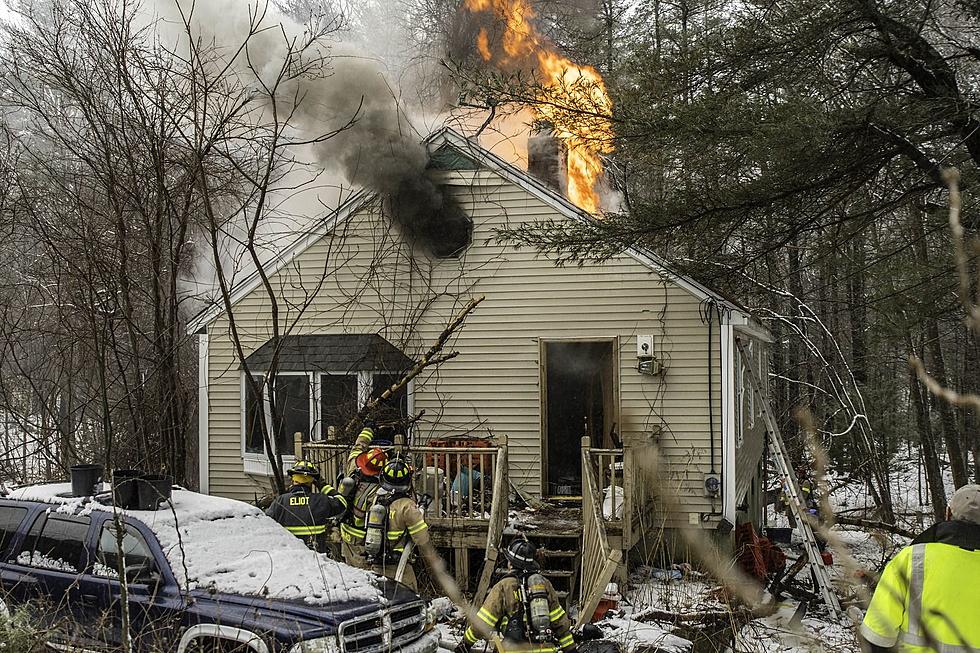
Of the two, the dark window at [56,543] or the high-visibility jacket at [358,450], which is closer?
the dark window at [56,543]

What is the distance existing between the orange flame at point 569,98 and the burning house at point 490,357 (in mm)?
1419

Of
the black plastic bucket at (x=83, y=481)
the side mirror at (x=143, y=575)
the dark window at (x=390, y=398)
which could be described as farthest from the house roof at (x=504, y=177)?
the side mirror at (x=143, y=575)

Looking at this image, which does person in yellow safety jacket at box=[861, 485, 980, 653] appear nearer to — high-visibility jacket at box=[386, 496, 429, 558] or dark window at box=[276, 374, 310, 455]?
high-visibility jacket at box=[386, 496, 429, 558]

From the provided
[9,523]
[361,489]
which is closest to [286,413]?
[361,489]

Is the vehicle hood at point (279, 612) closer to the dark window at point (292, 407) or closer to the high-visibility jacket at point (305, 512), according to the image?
the high-visibility jacket at point (305, 512)

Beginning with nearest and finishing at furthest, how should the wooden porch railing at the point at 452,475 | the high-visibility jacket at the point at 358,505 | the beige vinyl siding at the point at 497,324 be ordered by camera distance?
the high-visibility jacket at the point at 358,505, the wooden porch railing at the point at 452,475, the beige vinyl siding at the point at 497,324

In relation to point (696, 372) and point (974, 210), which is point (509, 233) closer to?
point (696, 372)

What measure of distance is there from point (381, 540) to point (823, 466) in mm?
7235

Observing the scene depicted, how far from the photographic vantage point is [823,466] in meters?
1.85

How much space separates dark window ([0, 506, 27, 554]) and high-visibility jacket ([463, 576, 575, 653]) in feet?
13.5

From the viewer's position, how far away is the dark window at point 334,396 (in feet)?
41.4

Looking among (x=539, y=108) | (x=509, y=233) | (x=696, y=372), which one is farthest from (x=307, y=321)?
(x=696, y=372)

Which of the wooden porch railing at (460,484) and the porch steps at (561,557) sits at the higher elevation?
the wooden porch railing at (460,484)

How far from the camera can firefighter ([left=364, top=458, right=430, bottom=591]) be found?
28.1 feet
